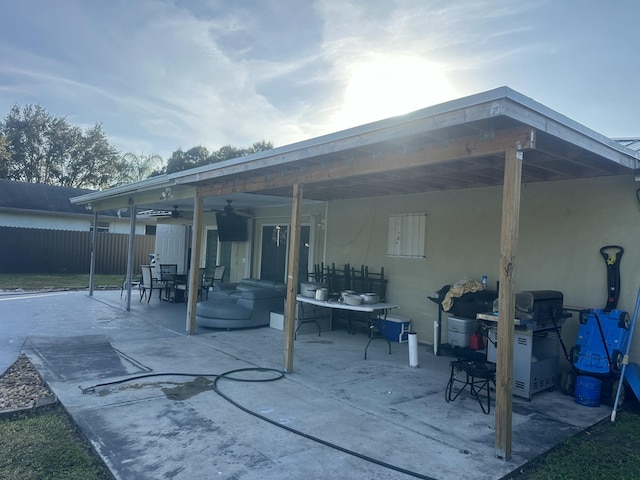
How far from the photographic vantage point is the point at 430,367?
5.38 metres

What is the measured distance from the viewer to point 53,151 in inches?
1025

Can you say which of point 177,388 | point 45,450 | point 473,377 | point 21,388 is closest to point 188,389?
point 177,388

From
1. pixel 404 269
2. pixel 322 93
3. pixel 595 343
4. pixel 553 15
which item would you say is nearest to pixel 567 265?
pixel 595 343

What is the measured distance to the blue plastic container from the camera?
4.20 m

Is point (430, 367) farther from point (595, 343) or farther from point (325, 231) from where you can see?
point (325, 231)

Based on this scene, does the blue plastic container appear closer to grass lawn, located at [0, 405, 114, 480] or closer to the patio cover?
the patio cover

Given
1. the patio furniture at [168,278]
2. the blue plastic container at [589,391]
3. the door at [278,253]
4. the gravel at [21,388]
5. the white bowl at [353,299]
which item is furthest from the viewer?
the patio furniture at [168,278]

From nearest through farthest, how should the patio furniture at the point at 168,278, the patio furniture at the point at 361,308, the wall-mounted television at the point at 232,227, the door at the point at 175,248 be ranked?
the patio furniture at the point at 361,308 → the wall-mounted television at the point at 232,227 → the patio furniture at the point at 168,278 → the door at the point at 175,248

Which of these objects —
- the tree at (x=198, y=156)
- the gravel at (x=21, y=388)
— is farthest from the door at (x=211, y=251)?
the tree at (x=198, y=156)

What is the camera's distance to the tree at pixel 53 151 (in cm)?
2489

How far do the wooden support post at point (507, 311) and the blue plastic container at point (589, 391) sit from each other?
1.77 metres

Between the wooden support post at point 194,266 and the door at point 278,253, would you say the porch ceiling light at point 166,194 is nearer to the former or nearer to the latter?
the wooden support post at point 194,266

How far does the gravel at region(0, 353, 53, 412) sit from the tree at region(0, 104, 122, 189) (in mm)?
23579

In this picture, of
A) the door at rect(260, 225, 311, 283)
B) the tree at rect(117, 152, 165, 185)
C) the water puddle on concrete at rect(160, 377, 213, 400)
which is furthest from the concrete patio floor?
the tree at rect(117, 152, 165, 185)
